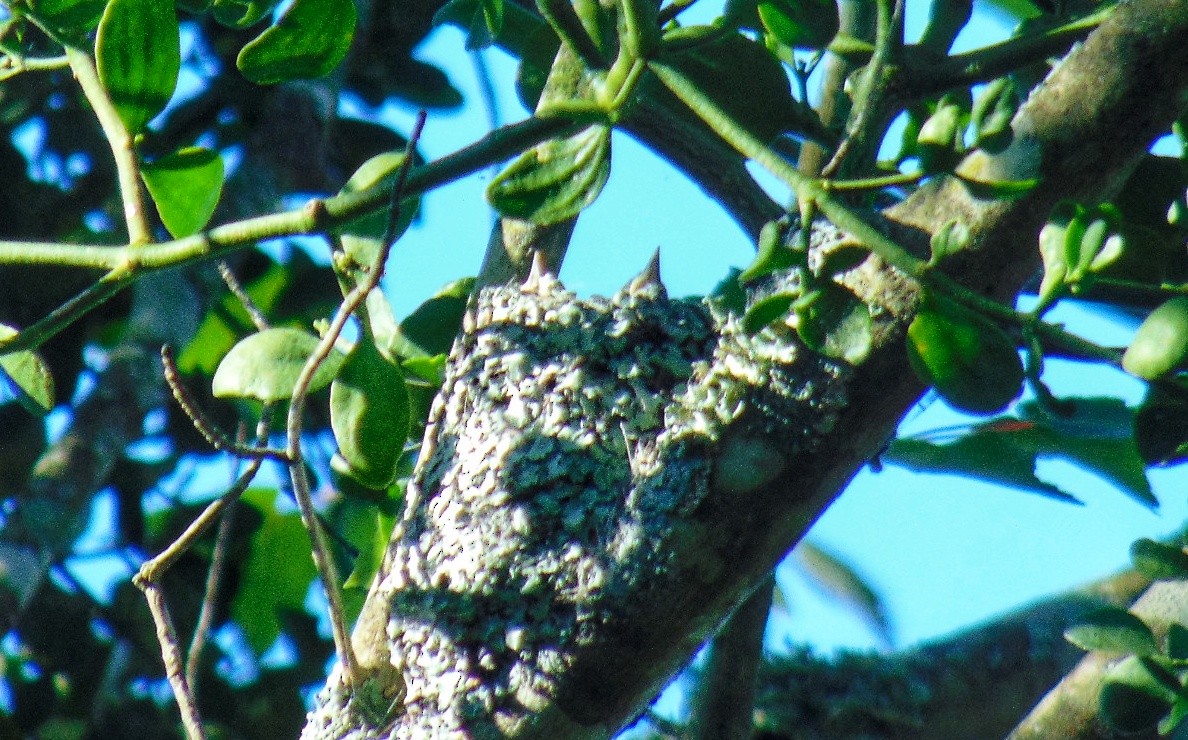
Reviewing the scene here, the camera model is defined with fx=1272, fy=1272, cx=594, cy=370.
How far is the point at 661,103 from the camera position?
0.83 metres

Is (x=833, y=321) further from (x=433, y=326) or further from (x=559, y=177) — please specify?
(x=433, y=326)

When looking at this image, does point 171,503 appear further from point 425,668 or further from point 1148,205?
point 1148,205

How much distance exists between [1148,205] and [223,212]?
1029mm

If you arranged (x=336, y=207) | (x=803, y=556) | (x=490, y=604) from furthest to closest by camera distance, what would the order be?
1. (x=803, y=556)
2. (x=490, y=604)
3. (x=336, y=207)

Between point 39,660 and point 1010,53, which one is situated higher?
point 39,660

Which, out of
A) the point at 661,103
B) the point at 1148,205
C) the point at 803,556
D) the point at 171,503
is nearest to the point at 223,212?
the point at 171,503

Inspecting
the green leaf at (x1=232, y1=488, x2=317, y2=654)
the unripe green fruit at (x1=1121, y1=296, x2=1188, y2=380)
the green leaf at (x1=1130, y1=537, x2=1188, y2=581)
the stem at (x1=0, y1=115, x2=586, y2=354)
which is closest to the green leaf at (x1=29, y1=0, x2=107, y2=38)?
the stem at (x1=0, y1=115, x2=586, y2=354)

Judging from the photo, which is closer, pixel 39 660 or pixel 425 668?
pixel 425 668

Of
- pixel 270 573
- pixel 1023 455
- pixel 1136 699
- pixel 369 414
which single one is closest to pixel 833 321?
pixel 369 414

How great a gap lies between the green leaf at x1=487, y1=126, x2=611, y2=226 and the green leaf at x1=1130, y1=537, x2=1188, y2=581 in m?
0.38

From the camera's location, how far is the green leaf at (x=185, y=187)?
586mm

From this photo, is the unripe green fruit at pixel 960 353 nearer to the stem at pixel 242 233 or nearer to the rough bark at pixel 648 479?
the rough bark at pixel 648 479

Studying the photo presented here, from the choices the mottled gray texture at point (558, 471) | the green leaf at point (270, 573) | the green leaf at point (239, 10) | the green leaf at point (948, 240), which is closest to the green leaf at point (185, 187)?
the green leaf at point (239, 10)

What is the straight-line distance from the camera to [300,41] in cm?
59
